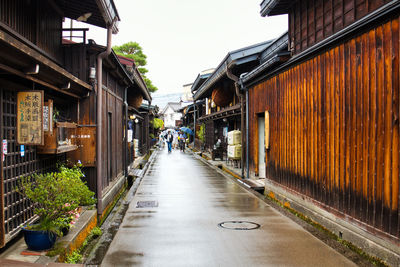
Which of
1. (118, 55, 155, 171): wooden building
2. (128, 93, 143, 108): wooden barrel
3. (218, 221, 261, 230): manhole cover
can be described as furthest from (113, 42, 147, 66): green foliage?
(218, 221, 261, 230): manhole cover

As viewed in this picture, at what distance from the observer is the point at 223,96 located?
23094mm

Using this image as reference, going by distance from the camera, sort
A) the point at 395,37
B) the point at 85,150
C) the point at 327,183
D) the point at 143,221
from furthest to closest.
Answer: the point at 85,150
the point at 143,221
the point at 327,183
the point at 395,37

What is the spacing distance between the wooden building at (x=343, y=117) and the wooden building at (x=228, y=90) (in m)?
4.76

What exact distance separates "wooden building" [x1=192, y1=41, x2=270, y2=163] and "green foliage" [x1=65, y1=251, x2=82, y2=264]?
38.2 feet

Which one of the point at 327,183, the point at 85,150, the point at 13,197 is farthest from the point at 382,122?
the point at 85,150

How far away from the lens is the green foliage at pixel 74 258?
6.11 metres

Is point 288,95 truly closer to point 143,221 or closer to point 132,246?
point 143,221

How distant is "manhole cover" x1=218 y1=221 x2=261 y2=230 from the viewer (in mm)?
8461

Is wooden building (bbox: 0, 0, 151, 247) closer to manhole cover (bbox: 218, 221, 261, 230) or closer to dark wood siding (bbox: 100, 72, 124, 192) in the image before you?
dark wood siding (bbox: 100, 72, 124, 192)

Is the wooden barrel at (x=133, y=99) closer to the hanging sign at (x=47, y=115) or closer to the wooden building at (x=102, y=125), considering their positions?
the wooden building at (x=102, y=125)

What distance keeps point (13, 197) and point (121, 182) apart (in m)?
8.27

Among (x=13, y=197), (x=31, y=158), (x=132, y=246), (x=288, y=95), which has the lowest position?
(x=132, y=246)

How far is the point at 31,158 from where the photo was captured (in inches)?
291

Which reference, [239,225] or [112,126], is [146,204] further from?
[112,126]
